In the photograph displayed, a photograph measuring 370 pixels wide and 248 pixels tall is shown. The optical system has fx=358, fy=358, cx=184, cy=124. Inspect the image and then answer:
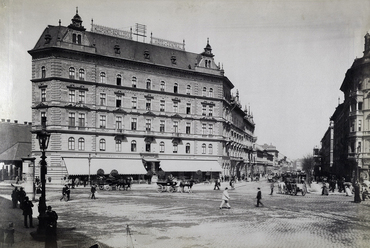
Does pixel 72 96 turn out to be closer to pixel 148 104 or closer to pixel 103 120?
pixel 103 120

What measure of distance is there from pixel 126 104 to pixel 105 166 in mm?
9428

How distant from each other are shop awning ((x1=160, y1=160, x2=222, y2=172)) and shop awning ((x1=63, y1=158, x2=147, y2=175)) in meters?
4.45

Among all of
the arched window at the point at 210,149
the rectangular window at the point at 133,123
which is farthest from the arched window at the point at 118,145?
the arched window at the point at 210,149

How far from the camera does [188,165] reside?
185 feet

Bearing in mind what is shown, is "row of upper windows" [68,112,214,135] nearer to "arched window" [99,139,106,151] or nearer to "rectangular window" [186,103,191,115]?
"rectangular window" [186,103,191,115]

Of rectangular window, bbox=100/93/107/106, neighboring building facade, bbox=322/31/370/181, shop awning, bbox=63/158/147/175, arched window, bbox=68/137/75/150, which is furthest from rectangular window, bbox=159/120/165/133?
neighboring building facade, bbox=322/31/370/181

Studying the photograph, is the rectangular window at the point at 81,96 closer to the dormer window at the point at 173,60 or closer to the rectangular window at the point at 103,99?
the rectangular window at the point at 103,99

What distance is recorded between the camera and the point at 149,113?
53281mm

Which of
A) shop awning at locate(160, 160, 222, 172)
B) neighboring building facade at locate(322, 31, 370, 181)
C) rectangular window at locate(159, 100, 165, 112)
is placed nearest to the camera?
neighboring building facade at locate(322, 31, 370, 181)

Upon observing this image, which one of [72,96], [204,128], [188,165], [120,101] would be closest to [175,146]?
[188,165]

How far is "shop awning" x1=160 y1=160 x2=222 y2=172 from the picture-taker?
54.5 metres

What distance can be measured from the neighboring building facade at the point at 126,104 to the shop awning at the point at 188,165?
0.52 feet

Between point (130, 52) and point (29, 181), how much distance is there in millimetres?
30871

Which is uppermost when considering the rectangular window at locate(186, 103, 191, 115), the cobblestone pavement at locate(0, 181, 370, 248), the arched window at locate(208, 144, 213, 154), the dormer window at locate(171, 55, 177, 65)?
the dormer window at locate(171, 55, 177, 65)
